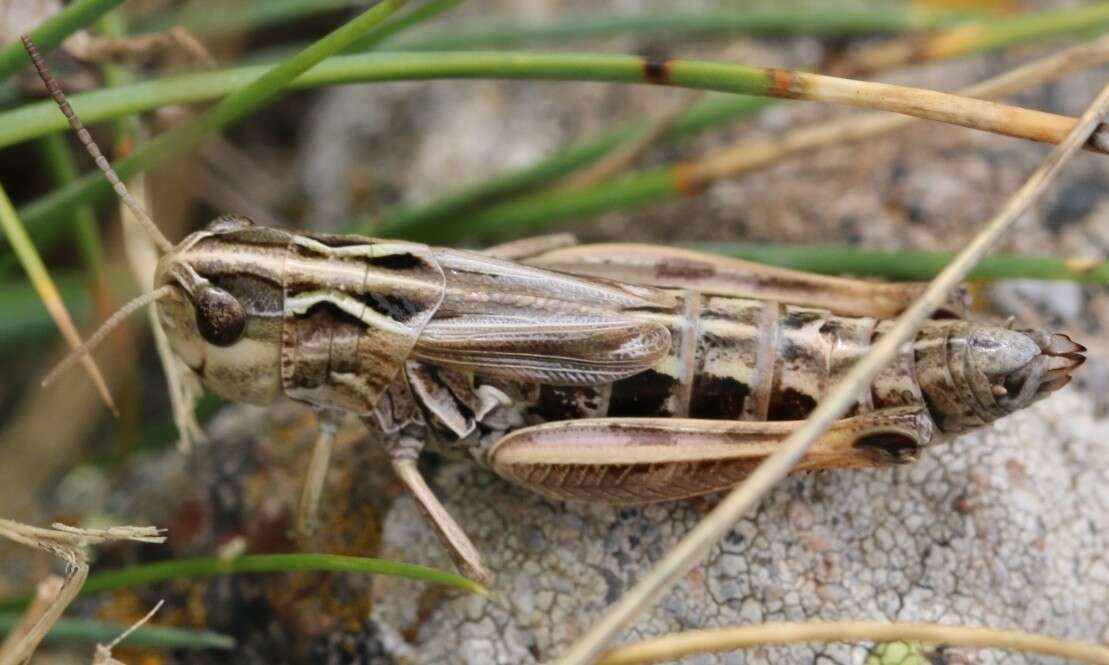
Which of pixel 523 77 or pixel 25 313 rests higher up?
pixel 523 77

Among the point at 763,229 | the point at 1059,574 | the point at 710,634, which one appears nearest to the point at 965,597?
the point at 1059,574

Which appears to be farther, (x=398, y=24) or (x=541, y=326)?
(x=398, y=24)

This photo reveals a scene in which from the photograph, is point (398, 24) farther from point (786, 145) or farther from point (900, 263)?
point (900, 263)

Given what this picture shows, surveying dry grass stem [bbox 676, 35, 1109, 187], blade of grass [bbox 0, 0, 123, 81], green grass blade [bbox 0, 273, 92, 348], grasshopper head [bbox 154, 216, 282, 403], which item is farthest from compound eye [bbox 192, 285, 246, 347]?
dry grass stem [bbox 676, 35, 1109, 187]

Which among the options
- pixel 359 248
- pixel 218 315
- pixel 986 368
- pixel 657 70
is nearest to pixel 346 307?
pixel 359 248

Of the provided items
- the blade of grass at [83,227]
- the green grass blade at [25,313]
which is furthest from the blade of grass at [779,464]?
the green grass blade at [25,313]

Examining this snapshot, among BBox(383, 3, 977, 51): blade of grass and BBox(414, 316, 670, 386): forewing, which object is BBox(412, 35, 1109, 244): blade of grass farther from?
BBox(414, 316, 670, 386): forewing

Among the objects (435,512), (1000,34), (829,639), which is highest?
(1000,34)
